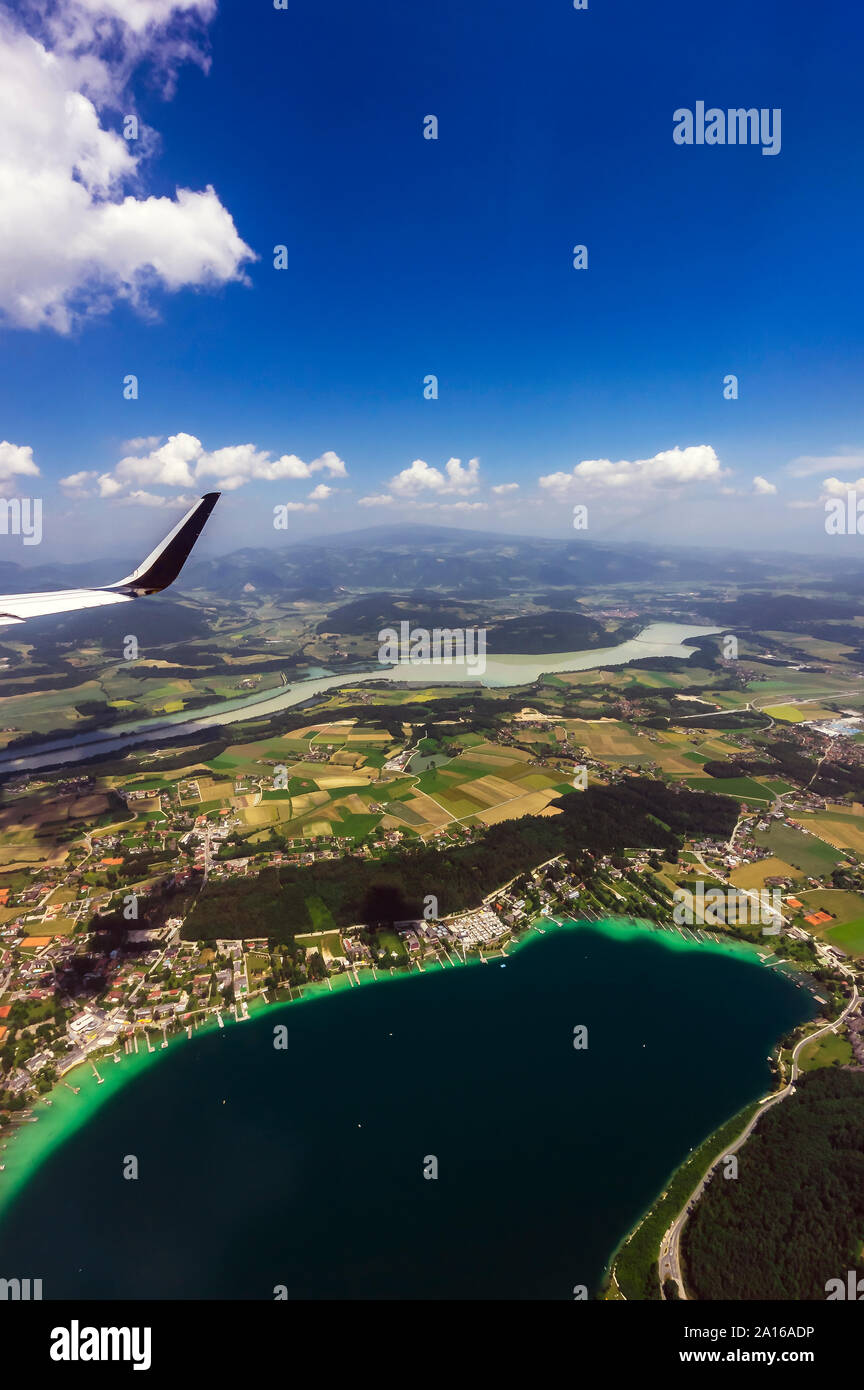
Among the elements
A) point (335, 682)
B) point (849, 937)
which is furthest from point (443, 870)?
point (335, 682)

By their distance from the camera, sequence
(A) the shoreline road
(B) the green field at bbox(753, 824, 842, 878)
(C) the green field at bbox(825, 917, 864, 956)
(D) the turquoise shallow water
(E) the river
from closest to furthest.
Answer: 1. (A) the shoreline road
2. (D) the turquoise shallow water
3. (C) the green field at bbox(825, 917, 864, 956)
4. (B) the green field at bbox(753, 824, 842, 878)
5. (E) the river

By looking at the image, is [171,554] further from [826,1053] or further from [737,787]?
[737,787]

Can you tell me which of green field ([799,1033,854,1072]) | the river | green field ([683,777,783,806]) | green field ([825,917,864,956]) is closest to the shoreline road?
green field ([799,1033,854,1072])

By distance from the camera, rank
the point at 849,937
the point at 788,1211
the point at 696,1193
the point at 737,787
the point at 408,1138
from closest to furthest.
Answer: the point at 788,1211 → the point at 696,1193 → the point at 408,1138 → the point at 849,937 → the point at 737,787

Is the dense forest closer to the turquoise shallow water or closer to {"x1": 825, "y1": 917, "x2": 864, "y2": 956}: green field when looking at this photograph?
the turquoise shallow water

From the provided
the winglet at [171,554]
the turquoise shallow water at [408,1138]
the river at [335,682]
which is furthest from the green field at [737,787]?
the winglet at [171,554]

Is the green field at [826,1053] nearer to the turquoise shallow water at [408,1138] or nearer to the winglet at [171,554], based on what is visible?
the turquoise shallow water at [408,1138]

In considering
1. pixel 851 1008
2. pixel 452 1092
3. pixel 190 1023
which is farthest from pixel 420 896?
pixel 851 1008
